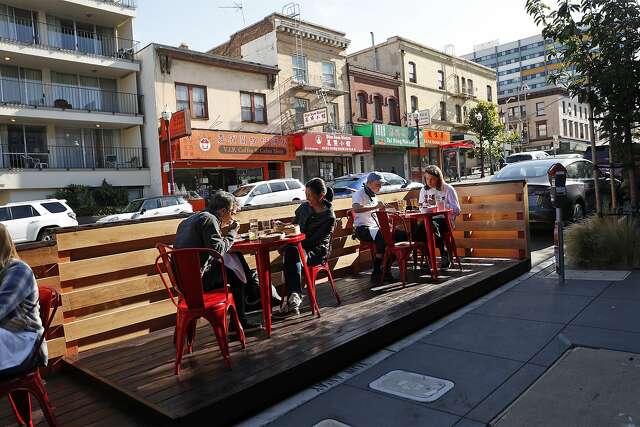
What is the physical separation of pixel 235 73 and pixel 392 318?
73.9 ft

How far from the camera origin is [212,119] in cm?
2339

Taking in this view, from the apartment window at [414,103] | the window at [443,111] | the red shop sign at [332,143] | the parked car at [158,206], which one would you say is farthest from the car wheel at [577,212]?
the window at [443,111]

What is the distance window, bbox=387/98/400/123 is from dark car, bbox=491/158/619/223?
2402 centimetres

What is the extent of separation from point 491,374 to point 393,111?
32.3 metres

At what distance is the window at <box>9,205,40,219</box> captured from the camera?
1475cm

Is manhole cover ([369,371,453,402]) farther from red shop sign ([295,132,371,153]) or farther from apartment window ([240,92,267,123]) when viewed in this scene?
red shop sign ([295,132,371,153])

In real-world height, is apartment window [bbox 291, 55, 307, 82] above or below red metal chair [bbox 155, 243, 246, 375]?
above

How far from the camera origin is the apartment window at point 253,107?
24.9 meters

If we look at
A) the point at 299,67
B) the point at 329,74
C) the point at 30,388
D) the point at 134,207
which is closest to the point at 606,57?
the point at 30,388

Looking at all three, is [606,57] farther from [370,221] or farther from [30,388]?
[30,388]

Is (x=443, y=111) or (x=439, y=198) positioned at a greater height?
(x=443, y=111)

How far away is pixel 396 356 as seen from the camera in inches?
153

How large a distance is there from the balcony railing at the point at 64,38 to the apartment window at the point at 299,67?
338 inches

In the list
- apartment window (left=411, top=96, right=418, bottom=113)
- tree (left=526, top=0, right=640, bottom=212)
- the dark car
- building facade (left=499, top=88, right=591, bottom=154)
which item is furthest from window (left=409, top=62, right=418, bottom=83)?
building facade (left=499, top=88, right=591, bottom=154)
